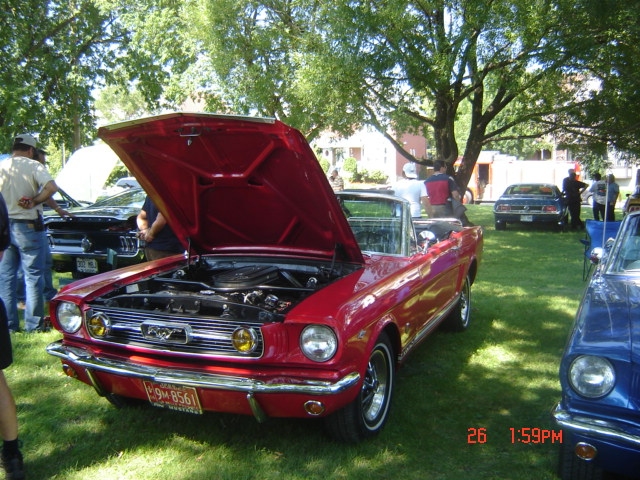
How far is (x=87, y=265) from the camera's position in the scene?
703cm

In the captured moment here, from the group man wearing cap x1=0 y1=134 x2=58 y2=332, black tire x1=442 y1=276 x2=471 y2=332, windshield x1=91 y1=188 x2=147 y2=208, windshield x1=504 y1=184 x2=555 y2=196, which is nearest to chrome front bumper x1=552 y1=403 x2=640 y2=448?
black tire x1=442 y1=276 x2=471 y2=332

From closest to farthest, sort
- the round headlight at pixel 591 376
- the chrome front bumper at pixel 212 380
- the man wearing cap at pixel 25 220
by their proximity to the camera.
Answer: the round headlight at pixel 591 376, the chrome front bumper at pixel 212 380, the man wearing cap at pixel 25 220

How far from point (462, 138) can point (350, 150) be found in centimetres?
1492

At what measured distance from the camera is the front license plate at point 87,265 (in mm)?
6992

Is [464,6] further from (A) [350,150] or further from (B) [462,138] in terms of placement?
(A) [350,150]

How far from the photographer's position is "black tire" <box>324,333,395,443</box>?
132 inches

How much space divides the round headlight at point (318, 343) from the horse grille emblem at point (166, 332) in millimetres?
665

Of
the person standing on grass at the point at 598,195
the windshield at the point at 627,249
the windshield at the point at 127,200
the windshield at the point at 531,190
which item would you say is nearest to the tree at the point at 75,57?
the windshield at the point at 127,200

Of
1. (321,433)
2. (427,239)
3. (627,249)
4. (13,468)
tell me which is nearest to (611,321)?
(627,249)

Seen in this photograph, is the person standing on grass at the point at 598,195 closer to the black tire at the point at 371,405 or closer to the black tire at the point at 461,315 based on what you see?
the black tire at the point at 461,315

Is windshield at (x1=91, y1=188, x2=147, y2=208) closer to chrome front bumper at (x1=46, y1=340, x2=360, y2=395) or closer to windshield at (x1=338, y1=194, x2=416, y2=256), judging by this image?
windshield at (x1=338, y1=194, x2=416, y2=256)

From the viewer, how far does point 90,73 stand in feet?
61.7

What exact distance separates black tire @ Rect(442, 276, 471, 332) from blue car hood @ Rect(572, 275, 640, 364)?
1.95 m

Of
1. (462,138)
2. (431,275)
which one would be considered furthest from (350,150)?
(431,275)
